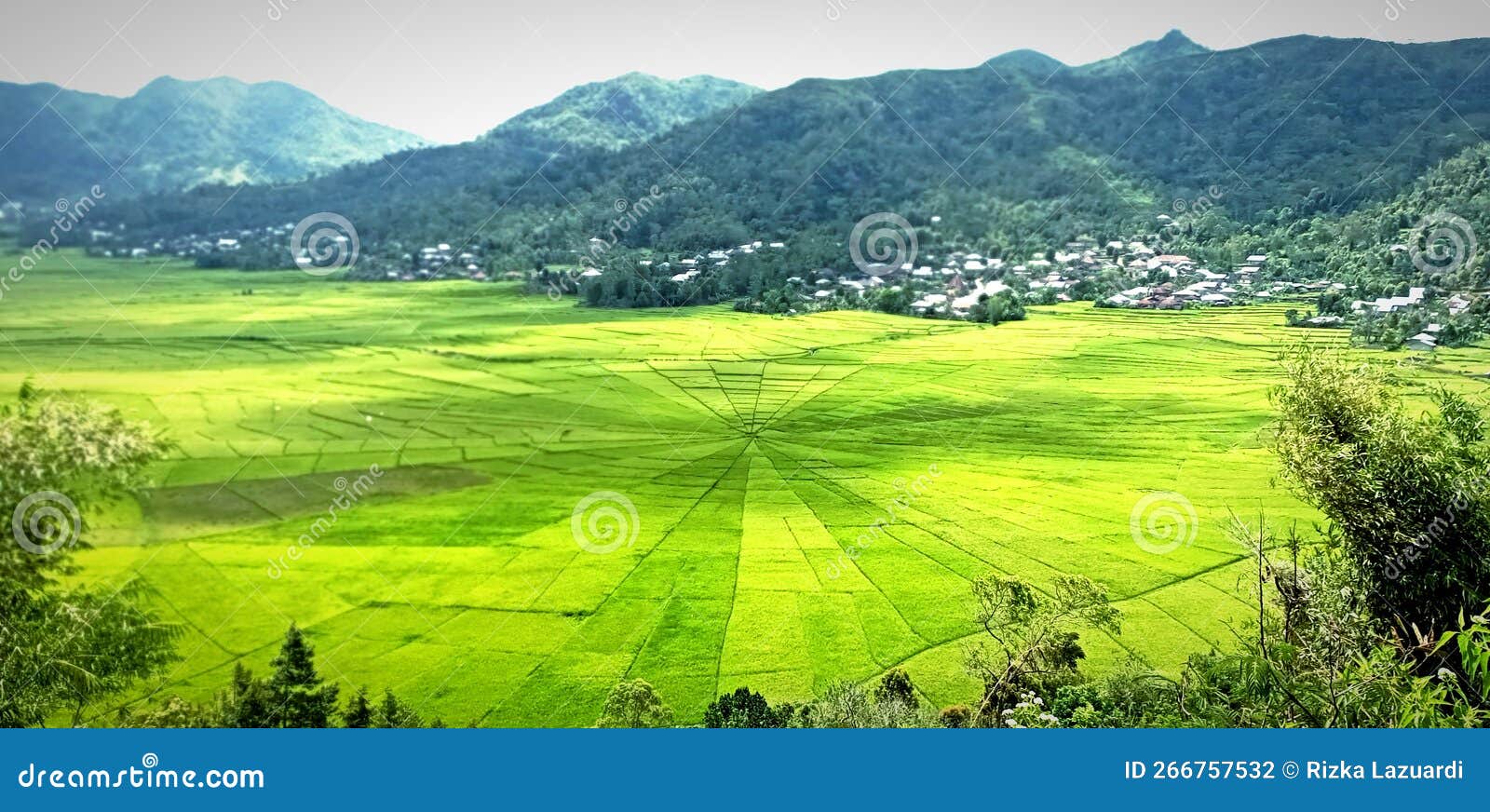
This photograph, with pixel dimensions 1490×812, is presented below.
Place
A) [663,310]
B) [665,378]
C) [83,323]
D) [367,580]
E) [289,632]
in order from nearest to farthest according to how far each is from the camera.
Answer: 1. [289,632]
2. [367,580]
3. [83,323]
4. [665,378]
5. [663,310]

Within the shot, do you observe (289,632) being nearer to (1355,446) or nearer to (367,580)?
(367,580)

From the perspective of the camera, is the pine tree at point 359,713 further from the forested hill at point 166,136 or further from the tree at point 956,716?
the forested hill at point 166,136

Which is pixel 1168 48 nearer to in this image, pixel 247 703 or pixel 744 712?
pixel 744 712

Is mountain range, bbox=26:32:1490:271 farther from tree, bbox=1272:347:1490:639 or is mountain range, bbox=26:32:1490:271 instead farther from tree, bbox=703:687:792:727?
tree, bbox=703:687:792:727

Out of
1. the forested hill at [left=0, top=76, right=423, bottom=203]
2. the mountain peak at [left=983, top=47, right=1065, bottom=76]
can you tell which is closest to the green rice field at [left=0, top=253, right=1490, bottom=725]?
the forested hill at [left=0, top=76, right=423, bottom=203]

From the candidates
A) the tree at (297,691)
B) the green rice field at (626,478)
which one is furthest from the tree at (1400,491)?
the tree at (297,691)

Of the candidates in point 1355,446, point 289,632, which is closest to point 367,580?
point 289,632
